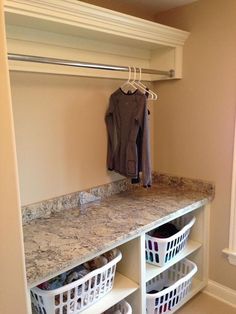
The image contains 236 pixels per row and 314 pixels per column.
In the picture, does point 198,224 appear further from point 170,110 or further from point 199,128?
point 170,110

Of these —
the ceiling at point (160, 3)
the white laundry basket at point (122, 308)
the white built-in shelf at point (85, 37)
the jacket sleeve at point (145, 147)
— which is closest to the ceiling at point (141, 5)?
the ceiling at point (160, 3)

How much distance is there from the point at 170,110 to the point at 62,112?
0.88 meters

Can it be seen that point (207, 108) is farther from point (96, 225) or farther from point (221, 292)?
point (221, 292)

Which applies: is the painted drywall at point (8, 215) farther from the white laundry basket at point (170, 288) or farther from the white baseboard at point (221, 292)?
the white baseboard at point (221, 292)

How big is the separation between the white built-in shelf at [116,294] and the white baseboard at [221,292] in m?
0.86

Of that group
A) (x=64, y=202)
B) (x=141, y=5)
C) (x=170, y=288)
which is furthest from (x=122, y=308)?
(x=141, y=5)

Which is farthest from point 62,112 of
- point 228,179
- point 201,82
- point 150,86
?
point 228,179

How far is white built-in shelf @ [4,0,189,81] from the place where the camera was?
4.37 feet

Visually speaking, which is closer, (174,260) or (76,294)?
(76,294)

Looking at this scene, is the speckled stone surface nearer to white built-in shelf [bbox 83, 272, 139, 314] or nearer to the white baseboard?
white built-in shelf [bbox 83, 272, 139, 314]

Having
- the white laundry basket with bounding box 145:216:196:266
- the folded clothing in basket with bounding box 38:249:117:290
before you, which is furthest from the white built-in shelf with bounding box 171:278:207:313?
the folded clothing in basket with bounding box 38:249:117:290

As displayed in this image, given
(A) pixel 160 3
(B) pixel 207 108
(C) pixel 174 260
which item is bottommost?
(C) pixel 174 260

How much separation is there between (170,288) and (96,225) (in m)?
0.67

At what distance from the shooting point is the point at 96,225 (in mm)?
1556
